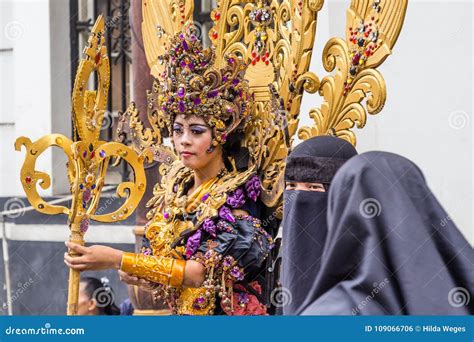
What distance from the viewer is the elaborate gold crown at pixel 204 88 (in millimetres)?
3545

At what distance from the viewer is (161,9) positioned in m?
4.14

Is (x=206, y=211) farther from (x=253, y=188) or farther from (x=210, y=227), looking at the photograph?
(x=253, y=188)

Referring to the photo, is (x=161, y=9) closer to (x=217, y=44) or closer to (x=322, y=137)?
(x=217, y=44)

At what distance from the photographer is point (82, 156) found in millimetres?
3225

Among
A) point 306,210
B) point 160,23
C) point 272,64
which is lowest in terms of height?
point 306,210

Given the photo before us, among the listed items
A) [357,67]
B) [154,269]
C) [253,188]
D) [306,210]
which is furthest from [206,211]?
[357,67]

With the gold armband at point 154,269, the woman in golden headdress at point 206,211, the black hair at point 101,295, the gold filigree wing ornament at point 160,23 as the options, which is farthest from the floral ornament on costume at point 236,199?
the black hair at point 101,295

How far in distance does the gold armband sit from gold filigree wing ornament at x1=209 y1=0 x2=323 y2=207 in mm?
458

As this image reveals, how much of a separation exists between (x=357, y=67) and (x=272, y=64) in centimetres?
48

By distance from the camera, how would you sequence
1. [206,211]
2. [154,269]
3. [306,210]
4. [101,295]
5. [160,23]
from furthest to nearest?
[101,295]
[160,23]
[206,211]
[154,269]
[306,210]

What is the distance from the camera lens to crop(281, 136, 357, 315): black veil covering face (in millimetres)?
2605

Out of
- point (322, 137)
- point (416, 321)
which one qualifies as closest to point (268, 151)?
point (322, 137)

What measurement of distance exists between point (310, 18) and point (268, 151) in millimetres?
546

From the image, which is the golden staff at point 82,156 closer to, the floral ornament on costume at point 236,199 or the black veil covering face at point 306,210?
the floral ornament on costume at point 236,199
